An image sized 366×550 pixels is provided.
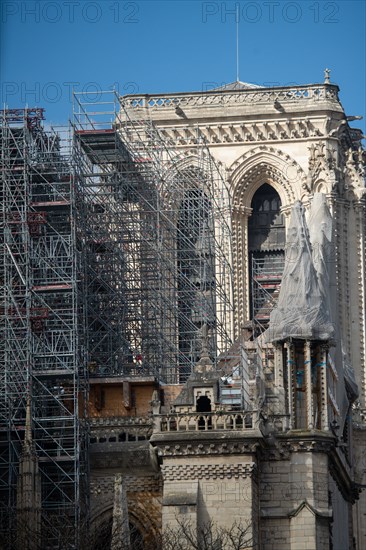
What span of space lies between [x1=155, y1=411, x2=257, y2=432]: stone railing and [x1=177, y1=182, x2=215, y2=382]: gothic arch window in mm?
19198

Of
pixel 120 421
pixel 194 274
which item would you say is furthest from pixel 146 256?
pixel 120 421

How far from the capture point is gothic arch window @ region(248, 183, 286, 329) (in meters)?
111

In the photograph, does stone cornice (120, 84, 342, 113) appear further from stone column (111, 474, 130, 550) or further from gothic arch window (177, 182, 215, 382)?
stone column (111, 474, 130, 550)

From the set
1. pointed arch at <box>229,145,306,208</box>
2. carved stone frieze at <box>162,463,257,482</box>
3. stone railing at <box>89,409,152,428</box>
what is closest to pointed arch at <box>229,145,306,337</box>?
pointed arch at <box>229,145,306,208</box>

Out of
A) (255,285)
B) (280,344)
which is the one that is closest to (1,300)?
(280,344)

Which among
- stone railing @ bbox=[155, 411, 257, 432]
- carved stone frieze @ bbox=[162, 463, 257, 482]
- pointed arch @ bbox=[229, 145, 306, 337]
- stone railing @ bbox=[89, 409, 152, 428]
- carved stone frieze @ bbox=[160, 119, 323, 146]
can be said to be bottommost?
carved stone frieze @ bbox=[162, 463, 257, 482]

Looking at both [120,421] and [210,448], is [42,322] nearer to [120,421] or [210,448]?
[120,421]

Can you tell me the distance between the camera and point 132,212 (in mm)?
96375

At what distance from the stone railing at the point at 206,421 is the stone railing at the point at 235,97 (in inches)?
1370

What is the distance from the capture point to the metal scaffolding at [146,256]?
9406 cm

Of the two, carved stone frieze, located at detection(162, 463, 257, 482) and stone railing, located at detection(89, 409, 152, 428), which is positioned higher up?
stone railing, located at detection(89, 409, 152, 428)

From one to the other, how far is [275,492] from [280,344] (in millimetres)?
5089

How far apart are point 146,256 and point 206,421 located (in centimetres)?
2216

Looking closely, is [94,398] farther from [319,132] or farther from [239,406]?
[319,132]
